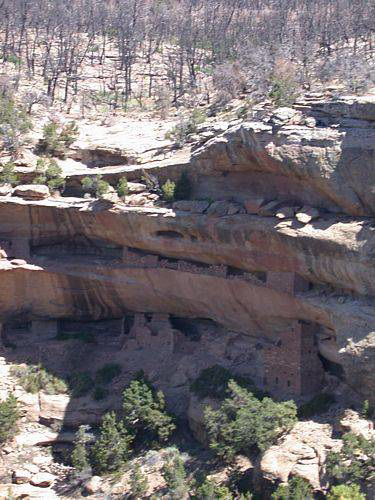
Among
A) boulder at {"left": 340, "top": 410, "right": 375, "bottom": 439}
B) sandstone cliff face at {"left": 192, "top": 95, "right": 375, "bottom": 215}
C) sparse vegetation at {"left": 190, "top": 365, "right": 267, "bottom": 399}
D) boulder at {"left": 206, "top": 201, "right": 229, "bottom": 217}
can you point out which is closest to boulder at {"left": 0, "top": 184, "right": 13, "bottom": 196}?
sandstone cliff face at {"left": 192, "top": 95, "right": 375, "bottom": 215}

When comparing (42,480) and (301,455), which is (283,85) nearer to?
(301,455)

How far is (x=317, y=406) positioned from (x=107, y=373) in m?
6.75

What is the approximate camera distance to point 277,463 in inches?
886

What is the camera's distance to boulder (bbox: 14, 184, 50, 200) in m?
28.8

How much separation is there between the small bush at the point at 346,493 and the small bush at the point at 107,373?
8857mm

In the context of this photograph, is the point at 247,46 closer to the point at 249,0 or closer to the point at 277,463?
the point at 249,0

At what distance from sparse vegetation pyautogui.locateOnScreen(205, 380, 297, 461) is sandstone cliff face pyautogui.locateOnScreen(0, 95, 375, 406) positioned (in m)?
1.62

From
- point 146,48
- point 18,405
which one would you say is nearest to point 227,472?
point 18,405

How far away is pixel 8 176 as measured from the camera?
29.5m

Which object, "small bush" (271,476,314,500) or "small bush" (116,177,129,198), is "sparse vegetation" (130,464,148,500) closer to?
"small bush" (271,476,314,500)

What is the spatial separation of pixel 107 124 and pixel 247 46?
8.65 m

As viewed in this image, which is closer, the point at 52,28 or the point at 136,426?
the point at 136,426

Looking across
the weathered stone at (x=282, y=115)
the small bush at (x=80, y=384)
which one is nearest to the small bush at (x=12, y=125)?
the small bush at (x=80, y=384)

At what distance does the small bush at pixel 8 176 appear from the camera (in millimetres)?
29547
